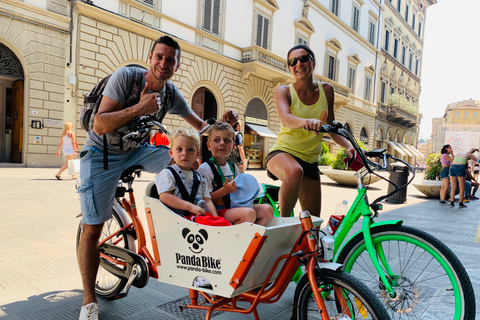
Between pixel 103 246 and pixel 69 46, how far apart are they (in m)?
11.3

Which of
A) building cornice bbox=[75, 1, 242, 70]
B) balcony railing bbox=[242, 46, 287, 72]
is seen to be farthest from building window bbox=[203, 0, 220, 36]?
balcony railing bbox=[242, 46, 287, 72]

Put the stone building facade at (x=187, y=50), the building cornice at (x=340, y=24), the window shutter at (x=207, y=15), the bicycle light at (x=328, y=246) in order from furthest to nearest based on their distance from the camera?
the building cornice at (x=340, y=24) < the window shutter at (x=207, y=15) < the stone building facade at (x=187, y=50) < the bicycle light at (x=328, y=246)

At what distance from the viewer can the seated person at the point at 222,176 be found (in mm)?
2260

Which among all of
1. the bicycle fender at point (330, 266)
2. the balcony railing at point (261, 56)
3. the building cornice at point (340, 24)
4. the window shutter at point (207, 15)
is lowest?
the bicycle fender at point (330, 266)

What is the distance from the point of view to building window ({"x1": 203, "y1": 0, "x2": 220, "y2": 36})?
15.9 meters

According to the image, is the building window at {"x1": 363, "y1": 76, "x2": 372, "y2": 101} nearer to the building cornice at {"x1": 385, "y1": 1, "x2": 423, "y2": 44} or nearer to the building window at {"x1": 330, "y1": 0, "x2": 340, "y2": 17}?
the building window at {"x1": 330, "y1": 0, "x2": 340, "y2": 17}

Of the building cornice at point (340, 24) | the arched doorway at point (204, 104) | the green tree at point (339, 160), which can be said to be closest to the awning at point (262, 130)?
the arched doorway at point (204, 104)

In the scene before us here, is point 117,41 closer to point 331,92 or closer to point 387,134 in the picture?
point 331,92

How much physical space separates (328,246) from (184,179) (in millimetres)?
939

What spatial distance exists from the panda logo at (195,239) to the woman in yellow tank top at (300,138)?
2.82ft

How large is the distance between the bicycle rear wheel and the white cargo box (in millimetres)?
519

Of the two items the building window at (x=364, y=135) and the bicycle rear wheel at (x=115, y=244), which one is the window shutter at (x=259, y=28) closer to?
the building window at (x=364, y=135)

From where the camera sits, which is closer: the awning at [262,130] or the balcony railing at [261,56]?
the balcony railing at [261,56]

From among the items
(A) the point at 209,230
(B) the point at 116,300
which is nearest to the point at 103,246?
(B) the point at 116,300
